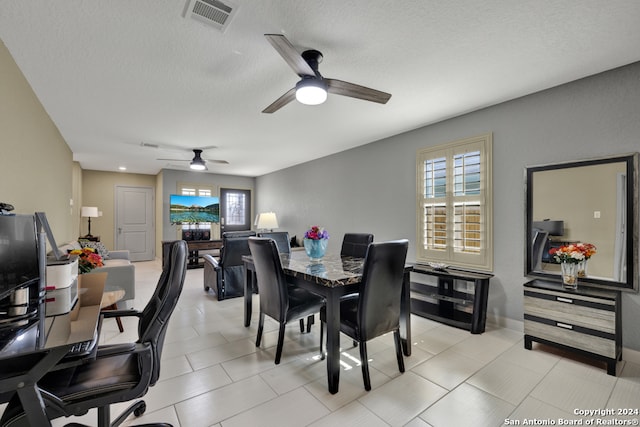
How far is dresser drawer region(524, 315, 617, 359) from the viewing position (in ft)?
7.20

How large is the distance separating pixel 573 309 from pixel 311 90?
9.26 feet

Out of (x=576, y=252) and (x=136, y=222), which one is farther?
(x=136, y=222)

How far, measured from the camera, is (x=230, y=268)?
13.9 feet

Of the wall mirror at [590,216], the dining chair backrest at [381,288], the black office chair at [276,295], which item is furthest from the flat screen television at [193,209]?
the wall mirror at [590,216]

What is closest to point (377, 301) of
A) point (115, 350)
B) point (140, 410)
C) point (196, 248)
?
point (115, 350)

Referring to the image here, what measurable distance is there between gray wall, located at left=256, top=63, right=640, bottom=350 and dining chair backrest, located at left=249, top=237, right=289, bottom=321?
242 centimetres

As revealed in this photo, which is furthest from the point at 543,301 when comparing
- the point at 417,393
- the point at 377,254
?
the point at 377,254

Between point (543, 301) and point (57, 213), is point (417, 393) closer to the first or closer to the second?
point (543, 301)

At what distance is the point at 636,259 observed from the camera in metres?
2.36

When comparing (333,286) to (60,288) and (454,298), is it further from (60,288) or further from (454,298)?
(454,298)

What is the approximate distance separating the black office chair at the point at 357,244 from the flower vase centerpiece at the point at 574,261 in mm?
1801

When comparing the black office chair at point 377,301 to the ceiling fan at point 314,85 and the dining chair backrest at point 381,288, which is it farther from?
the ceiling fan at point 314,85

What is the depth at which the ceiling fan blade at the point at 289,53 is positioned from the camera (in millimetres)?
1637

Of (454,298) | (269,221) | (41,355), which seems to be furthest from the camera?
(269,221)
